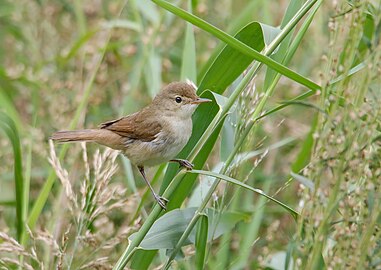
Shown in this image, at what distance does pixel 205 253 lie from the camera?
2.32 metres

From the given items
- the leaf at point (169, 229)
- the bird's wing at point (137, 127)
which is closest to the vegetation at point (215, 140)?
the leaf at point (169, 229)

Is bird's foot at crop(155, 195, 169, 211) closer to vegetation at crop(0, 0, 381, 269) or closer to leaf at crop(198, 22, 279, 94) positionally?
vegetation at crop(0, 0, 381, 269)

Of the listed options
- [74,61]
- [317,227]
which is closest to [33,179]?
[74,61]

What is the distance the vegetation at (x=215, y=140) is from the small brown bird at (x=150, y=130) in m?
0.07

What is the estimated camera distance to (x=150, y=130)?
3293mm

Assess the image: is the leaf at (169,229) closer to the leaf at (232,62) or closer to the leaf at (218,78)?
the leaf at (218,78)

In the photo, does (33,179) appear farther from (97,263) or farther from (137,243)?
(137,243)

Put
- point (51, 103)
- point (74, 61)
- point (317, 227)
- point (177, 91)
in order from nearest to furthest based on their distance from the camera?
point (317, 227), point (177, 91), point (51, 103), point (74, 61)

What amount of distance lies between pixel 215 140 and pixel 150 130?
876mm

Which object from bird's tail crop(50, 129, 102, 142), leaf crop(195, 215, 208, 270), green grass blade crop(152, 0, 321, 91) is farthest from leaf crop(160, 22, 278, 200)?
bird's tail crop(50, 129, 102, 142)

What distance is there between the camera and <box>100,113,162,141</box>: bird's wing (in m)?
3.29

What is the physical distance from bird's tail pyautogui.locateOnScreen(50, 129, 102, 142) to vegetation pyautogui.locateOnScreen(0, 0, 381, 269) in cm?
5

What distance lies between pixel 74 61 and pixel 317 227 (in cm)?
357

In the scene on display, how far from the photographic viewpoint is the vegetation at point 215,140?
1.63m
